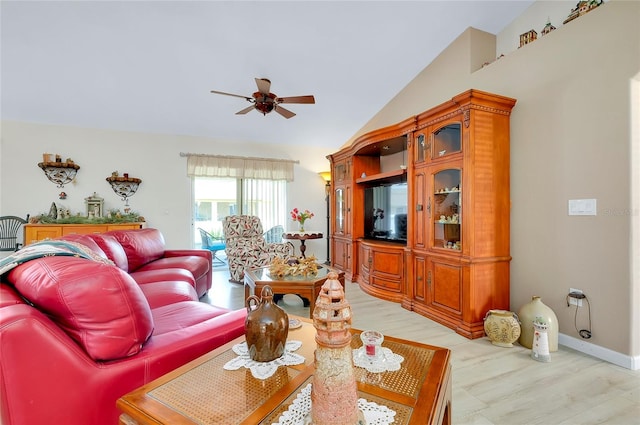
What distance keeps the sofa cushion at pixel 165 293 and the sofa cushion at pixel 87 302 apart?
1.11 meters

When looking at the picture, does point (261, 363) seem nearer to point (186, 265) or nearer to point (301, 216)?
point (186, 265)

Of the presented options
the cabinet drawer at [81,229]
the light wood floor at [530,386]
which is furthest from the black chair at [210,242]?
the light wood floor at [530,386]

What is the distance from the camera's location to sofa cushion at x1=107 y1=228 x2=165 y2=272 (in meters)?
3.25

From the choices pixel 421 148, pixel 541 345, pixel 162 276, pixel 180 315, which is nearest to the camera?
pixel 180 315

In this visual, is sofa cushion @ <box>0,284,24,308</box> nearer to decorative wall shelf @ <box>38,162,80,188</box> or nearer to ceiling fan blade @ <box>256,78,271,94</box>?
ceiling fan blade @ <box>256,78,271,94</box>

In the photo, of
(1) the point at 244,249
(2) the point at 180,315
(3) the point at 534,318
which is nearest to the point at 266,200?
Result: (1) the point at 244,249

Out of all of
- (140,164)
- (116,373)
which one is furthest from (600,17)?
(140,164)

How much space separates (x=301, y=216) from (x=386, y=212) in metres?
1.95

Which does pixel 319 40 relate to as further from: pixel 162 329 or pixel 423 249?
pixel 162 329

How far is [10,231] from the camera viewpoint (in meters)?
4.39

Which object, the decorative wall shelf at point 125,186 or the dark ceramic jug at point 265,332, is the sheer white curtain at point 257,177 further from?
the dark ceramic jug at point 265,332

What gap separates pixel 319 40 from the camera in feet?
11.5

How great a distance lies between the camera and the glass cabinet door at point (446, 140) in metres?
2.85

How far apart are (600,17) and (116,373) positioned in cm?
377
